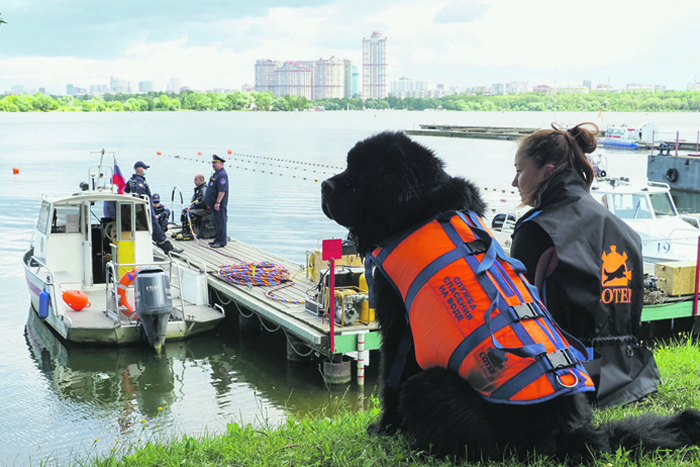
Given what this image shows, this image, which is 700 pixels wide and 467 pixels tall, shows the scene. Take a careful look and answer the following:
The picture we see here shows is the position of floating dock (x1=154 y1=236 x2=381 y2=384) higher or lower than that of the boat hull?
higher

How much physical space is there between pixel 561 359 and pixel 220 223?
13250 millimetres

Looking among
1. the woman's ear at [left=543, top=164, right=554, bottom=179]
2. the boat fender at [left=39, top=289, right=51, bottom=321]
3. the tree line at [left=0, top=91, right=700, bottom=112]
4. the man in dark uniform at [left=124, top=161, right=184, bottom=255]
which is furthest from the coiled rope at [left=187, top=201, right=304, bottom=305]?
the tree line at [left=0, top=91, right=700, bottom=112]

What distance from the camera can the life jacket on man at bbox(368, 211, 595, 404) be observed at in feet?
7.03

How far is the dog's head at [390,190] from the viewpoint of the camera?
8.16ft

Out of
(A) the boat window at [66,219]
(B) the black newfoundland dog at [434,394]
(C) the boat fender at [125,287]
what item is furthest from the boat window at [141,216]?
(B) the black newfoundland dog at [434,394]

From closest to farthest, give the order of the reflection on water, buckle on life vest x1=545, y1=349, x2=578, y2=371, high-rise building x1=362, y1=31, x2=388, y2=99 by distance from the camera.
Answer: buckle on life vest x1=545, y1=349, x2=578, y2=371 → the reflection on water → high-rise building x1=362, y1=31, x2=388, y2=99

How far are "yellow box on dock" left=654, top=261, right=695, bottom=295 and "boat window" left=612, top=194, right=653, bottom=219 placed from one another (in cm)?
339

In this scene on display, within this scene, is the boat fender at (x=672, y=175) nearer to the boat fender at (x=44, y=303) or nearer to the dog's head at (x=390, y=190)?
the boat fender at (x=44, y=303)

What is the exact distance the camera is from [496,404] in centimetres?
222

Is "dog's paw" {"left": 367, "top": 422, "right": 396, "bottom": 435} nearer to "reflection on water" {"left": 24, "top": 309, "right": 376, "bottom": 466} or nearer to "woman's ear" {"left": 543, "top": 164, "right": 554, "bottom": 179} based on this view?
"woman's ear" {"left": 543, "top": 164, "right": 554, "bottom": 179}

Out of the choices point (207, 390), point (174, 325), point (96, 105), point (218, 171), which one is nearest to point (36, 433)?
point (207, 390)

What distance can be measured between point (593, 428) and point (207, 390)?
8.42 meters

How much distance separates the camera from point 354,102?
191m

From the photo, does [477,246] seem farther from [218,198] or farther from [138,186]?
[138,186]
